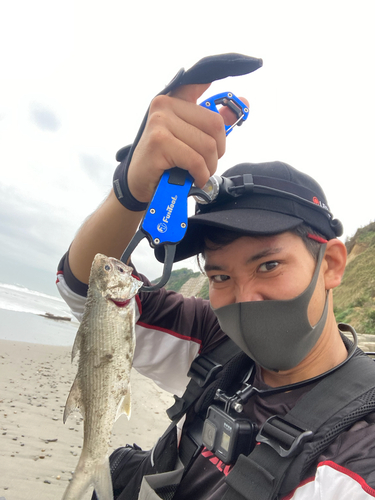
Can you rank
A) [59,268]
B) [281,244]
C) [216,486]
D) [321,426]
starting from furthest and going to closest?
[59,268] < [281,244] < [216,486] < [321,426]

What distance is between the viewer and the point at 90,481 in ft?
5.54

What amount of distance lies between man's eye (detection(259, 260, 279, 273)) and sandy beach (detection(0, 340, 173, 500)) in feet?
14.5

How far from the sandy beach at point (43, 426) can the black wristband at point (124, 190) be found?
14.3ft

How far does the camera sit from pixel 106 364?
187cm

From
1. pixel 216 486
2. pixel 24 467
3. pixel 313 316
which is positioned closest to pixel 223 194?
pixel 313 316

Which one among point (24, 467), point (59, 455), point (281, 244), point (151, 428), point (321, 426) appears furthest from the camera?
point (151, 428)

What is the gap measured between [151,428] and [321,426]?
21.5ft

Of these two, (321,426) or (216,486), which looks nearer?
(321,426)

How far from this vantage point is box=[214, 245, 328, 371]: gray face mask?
5.79ft

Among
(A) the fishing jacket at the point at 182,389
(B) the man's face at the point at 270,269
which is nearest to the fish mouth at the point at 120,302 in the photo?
(A) the fishing jacket at the point at 182,389

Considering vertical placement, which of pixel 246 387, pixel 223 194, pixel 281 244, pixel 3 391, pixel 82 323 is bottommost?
pixel 3 391

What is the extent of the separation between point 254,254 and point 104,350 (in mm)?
1013

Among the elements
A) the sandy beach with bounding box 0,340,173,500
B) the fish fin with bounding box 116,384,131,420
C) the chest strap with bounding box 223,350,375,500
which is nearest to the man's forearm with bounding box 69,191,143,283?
the fish fin with bounding box 116,384,131,420

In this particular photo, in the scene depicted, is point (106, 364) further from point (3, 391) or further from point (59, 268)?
point (3, 391)
